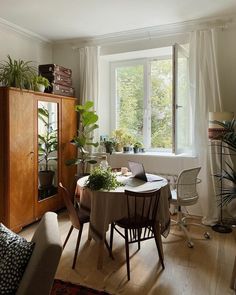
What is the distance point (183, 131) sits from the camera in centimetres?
399

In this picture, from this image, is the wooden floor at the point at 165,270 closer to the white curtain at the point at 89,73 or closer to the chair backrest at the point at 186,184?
the chair backrest at the point at 186,184

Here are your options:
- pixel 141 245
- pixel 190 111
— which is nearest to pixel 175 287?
pixel 141 245

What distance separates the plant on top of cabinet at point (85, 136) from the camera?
13.7 feet

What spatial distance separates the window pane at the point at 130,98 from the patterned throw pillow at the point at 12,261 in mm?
3351

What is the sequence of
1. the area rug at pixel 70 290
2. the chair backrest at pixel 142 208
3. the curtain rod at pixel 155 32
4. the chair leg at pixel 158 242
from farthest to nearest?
the curtain rod at pixel 155 32, the chair leg at pixel 158 242, the chair backrest at pixel 142 208, the area rug at pixel 70 290

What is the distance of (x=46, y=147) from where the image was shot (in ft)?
12.9

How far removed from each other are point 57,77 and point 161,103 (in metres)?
1.72

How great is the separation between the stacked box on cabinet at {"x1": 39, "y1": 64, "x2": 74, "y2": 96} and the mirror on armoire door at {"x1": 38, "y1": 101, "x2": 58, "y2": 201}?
0.28m

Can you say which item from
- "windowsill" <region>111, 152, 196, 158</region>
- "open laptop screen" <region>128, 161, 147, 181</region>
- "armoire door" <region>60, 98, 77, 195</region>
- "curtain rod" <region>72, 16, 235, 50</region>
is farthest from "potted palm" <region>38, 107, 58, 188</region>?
"curtain rod" <region>72, 16, 235, 50</region>

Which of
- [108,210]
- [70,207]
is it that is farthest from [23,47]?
[108,210]

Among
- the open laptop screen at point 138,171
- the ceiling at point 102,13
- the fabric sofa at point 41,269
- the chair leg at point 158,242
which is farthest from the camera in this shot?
the ceiling at point 102,13

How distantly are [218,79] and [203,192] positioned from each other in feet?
5.16

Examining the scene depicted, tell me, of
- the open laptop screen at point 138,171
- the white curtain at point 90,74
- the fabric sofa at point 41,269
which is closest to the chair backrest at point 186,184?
the open laptop screen at point 138,171

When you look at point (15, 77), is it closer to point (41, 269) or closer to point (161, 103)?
point (161, 103)
